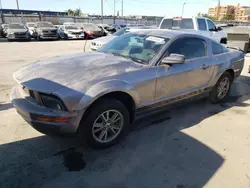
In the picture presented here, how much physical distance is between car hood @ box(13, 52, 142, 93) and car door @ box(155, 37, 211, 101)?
0.54m

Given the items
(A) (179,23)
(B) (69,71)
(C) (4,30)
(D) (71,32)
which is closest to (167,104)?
Answer: (B) (69,71)

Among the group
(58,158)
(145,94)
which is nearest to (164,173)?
(145,94)

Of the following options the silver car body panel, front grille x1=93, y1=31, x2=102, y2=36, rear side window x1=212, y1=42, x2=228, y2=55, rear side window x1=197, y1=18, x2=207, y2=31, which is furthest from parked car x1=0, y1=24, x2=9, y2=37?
rear side window x1=212, y1=42, x2=228, y2=55

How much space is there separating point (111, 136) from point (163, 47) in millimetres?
1614

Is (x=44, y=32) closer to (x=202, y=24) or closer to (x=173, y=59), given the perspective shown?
(x=202, y=24)

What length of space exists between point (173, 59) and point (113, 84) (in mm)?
1064

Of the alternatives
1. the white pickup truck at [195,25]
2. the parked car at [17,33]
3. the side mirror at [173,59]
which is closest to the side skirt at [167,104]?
the side mirror at [173,59]

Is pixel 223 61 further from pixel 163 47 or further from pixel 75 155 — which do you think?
pixel 75 155

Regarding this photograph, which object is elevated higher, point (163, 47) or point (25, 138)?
point (163, 47)

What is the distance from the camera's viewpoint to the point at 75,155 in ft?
9.87

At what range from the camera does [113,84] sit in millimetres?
2908

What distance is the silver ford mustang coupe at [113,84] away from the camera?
267 cm

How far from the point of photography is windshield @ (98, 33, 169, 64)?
356 centimetres

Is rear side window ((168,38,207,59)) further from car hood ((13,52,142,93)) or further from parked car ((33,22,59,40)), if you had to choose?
parked car ((33,22,59,40))
